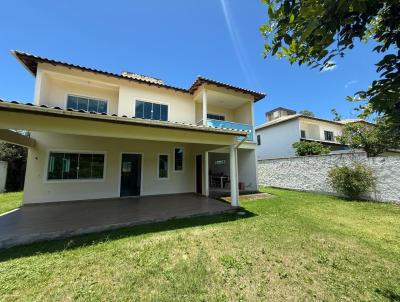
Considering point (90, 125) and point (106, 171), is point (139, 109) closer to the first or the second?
point (106, 171)

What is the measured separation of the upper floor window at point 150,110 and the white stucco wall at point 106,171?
1.80 m

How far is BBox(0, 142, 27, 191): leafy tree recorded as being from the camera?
15.0 meters

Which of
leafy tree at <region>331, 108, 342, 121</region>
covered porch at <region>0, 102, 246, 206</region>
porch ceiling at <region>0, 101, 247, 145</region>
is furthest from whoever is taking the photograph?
leafy tree at <region>331, 108, 342, 121</region>

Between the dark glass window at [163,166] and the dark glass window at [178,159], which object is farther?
the dark glass window at [178,159]

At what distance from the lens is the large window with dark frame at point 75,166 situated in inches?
400

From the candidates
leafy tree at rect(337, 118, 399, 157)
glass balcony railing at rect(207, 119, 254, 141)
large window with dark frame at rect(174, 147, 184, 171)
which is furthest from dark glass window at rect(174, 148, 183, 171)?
leafy tree at rect(337, 118, 399, 157)

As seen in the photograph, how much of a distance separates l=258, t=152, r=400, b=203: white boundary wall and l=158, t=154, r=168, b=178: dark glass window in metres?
9.50

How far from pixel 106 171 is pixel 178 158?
4733 mm

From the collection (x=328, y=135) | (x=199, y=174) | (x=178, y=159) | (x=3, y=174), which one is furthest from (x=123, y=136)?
(x=328, y=135)

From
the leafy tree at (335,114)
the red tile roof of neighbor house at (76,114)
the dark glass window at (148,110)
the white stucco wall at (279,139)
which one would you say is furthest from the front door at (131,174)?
the leafy tree at (335,114)

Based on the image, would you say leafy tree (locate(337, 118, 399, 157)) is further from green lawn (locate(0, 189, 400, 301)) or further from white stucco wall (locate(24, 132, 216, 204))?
white stucco wall (locate(24, 132, 216, 204))

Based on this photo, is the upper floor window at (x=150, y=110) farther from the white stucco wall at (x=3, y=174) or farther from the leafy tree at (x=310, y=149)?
the leafy tree at (x=310, y=149)

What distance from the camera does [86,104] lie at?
11.0 m

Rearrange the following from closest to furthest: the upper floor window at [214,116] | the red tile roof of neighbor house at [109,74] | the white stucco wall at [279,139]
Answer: the red tile roof of neighbor house at [109,74] → the upper floor window at [214,116] → the white stucco wall at [279,139]
